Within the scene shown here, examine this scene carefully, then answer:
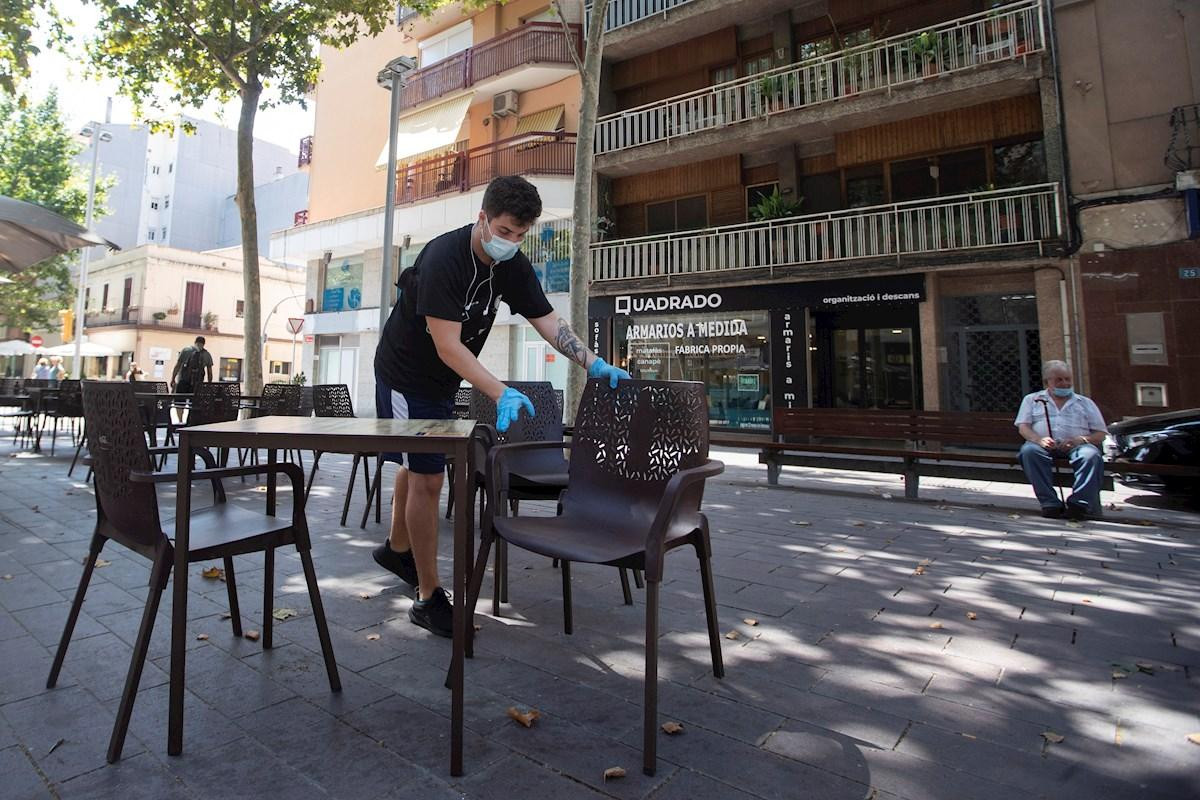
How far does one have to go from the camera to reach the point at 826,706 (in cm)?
202

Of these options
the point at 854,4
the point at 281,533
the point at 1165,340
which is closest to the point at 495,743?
the point at 281,533

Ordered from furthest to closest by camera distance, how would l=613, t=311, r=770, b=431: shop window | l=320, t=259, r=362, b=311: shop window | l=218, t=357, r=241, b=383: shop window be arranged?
1. l=218, t=357, r=241, b=383: shop window
2. l=320, t=259, r=362, b=311: shop window
3. l=613, t=311, r=770, b=431: shop window

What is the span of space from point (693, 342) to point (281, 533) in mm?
13514

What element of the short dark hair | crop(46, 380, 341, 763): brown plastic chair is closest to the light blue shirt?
the short dark hair

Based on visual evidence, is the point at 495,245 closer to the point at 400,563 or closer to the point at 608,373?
the point at 608,373

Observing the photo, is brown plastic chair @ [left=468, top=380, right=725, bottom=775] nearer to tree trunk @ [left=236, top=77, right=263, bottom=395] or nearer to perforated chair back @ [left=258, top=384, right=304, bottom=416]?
perforated chair back @ [left=258, top=384, right=304, bottom=416]

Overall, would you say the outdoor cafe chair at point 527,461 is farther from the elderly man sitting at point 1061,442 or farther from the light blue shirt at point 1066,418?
the light blue shirt at point 1066,418

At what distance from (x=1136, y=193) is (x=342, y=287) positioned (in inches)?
858

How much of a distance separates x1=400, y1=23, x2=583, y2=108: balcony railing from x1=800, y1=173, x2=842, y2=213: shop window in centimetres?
650

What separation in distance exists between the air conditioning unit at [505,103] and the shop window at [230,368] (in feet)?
81.1

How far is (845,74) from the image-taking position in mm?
12844

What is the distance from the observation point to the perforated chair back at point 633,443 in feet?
8.09

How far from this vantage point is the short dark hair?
2549 mm

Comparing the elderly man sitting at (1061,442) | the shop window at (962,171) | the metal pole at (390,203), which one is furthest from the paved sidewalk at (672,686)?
the shop window at (962,171)
